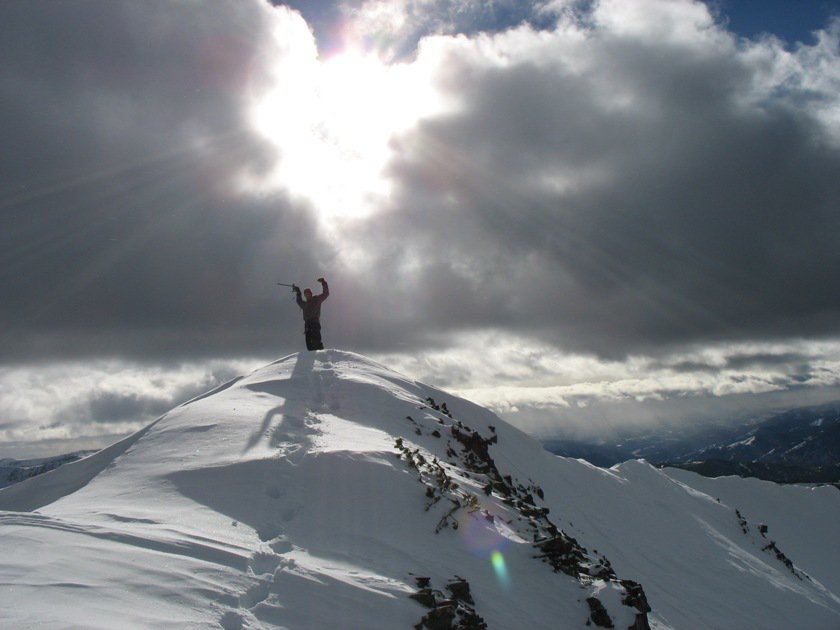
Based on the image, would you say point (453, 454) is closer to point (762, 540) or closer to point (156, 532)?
point (156, 532)

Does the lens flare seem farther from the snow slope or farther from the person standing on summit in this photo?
the person standing on summit

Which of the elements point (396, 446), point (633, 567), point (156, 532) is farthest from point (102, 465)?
point (633, 567)

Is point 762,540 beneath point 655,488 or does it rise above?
beneath

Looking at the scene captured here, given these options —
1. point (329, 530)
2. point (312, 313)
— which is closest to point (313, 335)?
point (312, 313)

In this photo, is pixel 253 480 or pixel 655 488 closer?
pixel 253 480

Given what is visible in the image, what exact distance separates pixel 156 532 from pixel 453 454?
416 inches

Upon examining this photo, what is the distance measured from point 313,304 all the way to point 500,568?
17622 mm

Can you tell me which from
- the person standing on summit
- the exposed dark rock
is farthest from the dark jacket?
the exposed dark rock

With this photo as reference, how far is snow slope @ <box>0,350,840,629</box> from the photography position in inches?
342

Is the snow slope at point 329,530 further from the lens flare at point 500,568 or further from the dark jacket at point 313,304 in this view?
the dark jacket at point 313,304

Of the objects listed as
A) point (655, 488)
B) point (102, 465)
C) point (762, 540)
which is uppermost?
point (102, 465)

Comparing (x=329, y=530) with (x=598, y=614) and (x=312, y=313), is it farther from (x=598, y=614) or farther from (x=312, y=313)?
(x=312, y=313)

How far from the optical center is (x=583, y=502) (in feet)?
86.4

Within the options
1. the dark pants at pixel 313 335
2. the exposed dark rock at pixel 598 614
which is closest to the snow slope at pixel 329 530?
the exposed dark rock at pixel 598 614
